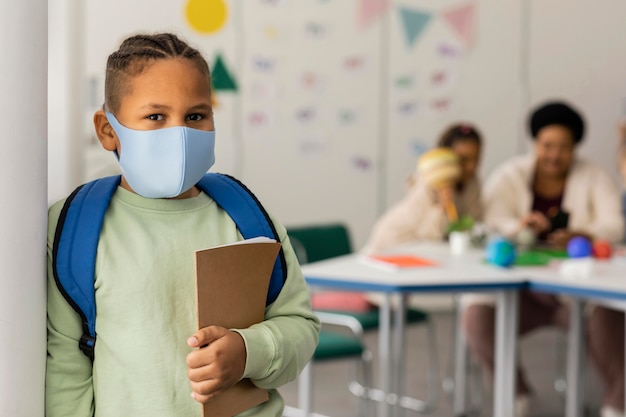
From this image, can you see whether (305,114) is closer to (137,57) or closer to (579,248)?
(579,248)

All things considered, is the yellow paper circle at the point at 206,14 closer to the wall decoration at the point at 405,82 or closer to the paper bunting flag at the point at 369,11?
the paper bunting flag at the point at 369,11

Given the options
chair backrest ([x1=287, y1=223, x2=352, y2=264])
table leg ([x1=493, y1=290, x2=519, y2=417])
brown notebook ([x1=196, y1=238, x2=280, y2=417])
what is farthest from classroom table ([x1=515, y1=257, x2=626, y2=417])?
brown notebook ([x1=196, y1=238, x2=280, y2=417])

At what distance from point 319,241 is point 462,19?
3.02 metres

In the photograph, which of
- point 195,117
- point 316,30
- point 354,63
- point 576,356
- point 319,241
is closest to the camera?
point 195,117

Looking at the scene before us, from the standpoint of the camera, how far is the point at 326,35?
19.9 ft

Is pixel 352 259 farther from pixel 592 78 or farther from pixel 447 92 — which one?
pixel 592 78

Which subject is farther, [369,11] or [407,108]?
[407,108]

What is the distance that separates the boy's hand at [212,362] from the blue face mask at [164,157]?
0.67 feet

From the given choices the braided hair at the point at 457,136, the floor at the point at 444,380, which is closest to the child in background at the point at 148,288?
the floor at the point at 444,380

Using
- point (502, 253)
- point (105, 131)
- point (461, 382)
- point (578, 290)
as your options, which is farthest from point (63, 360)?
point (461, 382)

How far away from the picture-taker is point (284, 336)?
1274 millimetres

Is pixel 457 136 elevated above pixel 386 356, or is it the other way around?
pixel 457 136

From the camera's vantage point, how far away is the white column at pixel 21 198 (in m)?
1.13

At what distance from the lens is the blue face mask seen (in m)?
1.21
